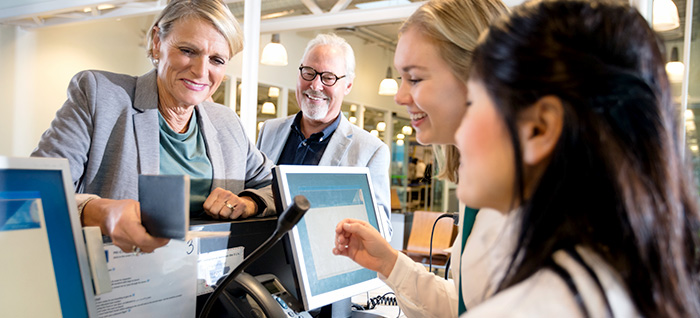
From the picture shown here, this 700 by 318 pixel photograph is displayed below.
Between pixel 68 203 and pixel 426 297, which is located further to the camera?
pixel 426 297

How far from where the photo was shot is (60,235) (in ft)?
2.29

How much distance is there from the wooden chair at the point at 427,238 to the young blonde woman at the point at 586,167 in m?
3.76

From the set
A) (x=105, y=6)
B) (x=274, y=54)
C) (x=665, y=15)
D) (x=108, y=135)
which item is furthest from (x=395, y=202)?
(x=108, y=135)

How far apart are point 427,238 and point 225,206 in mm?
3895

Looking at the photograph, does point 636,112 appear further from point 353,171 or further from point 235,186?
point 235,186

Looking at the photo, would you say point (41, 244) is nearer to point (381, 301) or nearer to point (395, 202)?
point (381, 301)

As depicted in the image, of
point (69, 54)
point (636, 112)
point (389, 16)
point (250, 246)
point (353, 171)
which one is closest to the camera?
point (636, 112)

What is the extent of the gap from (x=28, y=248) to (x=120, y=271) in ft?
0.55

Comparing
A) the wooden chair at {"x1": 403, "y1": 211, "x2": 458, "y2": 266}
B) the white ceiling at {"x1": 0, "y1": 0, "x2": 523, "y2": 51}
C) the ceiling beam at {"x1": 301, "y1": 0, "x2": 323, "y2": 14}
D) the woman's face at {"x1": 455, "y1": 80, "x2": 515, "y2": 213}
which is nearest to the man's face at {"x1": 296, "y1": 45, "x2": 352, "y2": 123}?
the woman's face at {"x1": 455, "y1": 80, "x2": 515, "y2": 213}

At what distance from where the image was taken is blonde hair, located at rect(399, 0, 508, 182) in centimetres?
98

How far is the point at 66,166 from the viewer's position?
0.72 m

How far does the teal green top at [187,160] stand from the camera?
1188 mm

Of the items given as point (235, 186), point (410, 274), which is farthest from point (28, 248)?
point (410, 274)

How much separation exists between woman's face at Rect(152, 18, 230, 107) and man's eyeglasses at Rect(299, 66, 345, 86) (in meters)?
0.87
